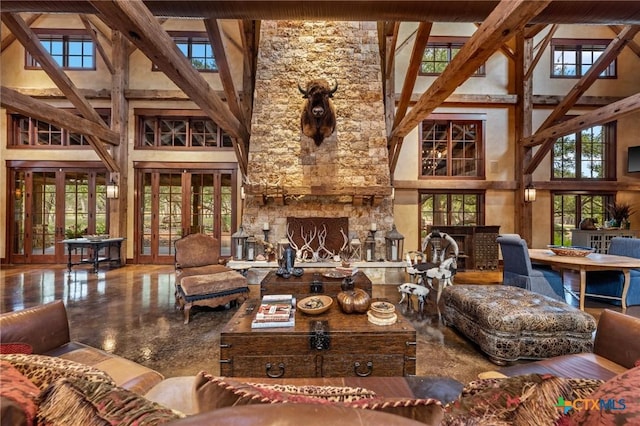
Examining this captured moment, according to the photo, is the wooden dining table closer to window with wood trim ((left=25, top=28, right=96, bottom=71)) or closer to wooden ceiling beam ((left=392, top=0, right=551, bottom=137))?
wooden ceiling beam ((left=392, top=0, right=551, bottom=137))

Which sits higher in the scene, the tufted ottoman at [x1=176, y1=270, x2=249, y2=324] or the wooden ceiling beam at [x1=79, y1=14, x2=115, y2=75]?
the wooden ceiling beam at [x1=79, y1=14, x2=115, y2=75]

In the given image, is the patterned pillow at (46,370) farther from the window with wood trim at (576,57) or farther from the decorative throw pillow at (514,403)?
the window with wood trim at (576,57)

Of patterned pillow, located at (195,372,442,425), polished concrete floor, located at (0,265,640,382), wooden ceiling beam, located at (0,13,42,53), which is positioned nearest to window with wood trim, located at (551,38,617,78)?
polished concrete floor, located at (0,265,640,382)

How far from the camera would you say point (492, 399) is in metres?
0.79

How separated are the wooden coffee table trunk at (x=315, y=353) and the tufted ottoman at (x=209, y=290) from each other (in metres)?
1.72

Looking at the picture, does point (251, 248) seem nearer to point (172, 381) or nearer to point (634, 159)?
point (172, 381)

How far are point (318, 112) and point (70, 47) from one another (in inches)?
272

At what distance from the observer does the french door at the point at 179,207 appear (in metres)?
6.73

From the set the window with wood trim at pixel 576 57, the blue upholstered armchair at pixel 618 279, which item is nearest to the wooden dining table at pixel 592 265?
the blue upholstered armchair at pixel 618 279

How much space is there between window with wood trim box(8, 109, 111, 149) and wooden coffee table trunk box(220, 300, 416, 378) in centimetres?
741

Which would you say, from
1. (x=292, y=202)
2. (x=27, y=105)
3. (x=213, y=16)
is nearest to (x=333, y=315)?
(x=213, y=16)

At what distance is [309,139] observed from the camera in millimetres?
5379

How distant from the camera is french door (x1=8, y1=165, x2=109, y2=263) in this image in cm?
655

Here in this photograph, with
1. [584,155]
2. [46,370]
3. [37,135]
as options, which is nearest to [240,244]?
[46,370]
